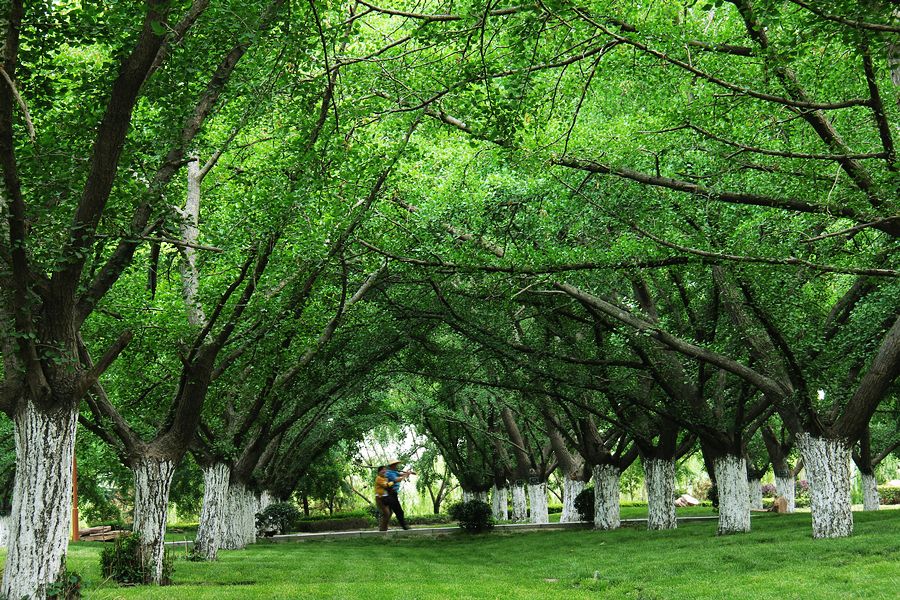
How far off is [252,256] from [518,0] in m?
5.61

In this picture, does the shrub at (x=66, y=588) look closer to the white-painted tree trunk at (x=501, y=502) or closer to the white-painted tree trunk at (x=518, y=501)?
the white-painted tree trunk at (x=518, y=501)

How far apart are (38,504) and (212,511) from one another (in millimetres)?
10713

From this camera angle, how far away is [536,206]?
14398 mm

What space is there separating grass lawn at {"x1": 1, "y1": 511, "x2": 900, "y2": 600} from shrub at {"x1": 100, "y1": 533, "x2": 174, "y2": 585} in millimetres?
369

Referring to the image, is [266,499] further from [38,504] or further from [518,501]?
[38,504]

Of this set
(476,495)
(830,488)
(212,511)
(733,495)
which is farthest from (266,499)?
(830,488)

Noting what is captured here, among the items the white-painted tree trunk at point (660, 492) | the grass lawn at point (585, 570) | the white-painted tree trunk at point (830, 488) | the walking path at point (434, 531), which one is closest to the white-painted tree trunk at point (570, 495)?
the walking path at point (434, 531)

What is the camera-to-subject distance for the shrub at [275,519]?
33.3 m

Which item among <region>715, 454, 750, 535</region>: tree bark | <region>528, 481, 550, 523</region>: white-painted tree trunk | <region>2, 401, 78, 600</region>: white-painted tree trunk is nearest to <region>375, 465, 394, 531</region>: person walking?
<region>715, 454, 750, 535</region>: tree bark

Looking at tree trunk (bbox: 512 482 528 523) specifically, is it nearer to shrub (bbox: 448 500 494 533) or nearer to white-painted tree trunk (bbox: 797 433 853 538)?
shrub (bbox: 448 500 494 533)

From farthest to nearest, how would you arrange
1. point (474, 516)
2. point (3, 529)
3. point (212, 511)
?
point (3, 529), point (474, 516), point (212, 511)

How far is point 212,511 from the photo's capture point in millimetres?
18812

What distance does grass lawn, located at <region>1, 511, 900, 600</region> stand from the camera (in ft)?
36.3

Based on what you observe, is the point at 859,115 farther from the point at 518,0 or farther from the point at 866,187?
the point at 518,0
